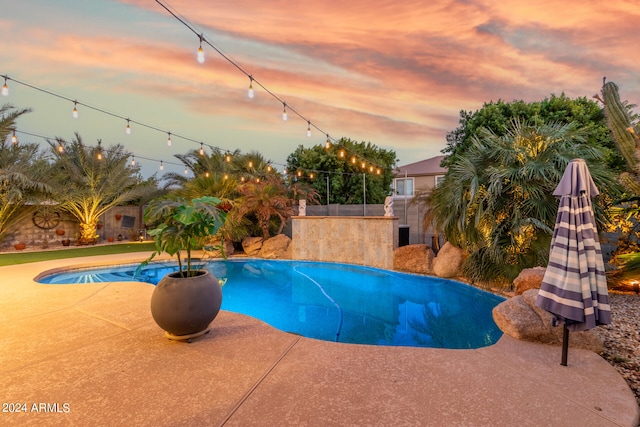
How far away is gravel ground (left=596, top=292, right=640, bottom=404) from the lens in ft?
9.95

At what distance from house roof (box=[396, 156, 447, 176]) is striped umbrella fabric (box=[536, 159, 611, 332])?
1728 centimetres

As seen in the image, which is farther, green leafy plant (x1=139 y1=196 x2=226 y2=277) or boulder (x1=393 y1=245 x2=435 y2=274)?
boulder (x1=393 y1=245 x2=435 y2=274)

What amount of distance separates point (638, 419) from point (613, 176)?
626 cm

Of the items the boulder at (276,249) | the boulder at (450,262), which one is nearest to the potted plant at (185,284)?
the boulder at (450,262)

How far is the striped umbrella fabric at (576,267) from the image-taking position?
2.79 metres

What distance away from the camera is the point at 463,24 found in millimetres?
7531

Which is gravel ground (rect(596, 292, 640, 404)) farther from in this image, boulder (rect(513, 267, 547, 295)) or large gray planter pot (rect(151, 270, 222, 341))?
large gray planter pot (rect(151, 270, 222, 341))

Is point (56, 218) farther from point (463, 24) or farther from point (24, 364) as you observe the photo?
point (463, 24)

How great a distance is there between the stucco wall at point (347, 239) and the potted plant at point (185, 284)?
747 centimetres

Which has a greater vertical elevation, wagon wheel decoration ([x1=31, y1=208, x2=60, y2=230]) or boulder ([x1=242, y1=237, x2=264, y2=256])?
wagon wheel decoration ([x1=31, y1=208, x2=60, y2=230])

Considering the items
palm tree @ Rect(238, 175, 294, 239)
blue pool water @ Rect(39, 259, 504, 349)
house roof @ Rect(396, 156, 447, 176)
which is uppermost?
house roof @ Rect(396, 156, 447, 176)

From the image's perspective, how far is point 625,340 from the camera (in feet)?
12.5

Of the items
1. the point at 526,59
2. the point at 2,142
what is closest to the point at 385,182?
the point at 526,59

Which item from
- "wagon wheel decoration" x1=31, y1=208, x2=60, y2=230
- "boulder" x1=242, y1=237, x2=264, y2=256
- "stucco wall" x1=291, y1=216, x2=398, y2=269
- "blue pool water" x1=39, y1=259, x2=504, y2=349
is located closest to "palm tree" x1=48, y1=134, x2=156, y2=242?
"wagon wheel decoration" x1=31, y1=208, x2=60, y2=230
